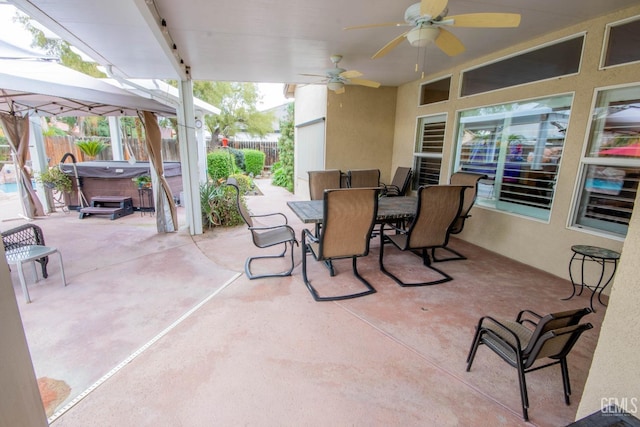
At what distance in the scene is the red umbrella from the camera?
2.71 meters

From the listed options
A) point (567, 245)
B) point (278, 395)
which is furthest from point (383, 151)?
point (278, 395)

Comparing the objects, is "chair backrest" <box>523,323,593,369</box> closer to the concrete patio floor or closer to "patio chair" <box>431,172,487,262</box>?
the concrete patio floor

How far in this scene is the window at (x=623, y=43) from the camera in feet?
8.86

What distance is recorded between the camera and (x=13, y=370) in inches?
28.7

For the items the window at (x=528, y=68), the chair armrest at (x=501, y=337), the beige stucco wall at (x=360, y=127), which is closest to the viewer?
the chair armrest at (x=501, y=337)

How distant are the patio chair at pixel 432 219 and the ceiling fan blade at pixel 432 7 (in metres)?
1.47

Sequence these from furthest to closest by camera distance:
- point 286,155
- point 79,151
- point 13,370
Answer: point 286,155
point 79,151
point 13,370

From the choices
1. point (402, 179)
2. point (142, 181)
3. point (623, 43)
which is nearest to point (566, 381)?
point (623, 43)

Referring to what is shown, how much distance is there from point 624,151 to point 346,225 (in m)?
Answer: 2.82

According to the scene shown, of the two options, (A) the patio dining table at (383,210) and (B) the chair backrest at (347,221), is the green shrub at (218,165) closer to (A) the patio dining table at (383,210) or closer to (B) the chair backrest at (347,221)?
(A) the patio dining table at (383,210)

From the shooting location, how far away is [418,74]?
518cm

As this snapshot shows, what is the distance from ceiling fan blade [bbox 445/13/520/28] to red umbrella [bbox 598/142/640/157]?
71.7 inches

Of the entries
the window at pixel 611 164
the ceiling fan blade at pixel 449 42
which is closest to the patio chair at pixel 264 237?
the ceiling fan blade at pixel 449 42

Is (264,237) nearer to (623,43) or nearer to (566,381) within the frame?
(566,381)
